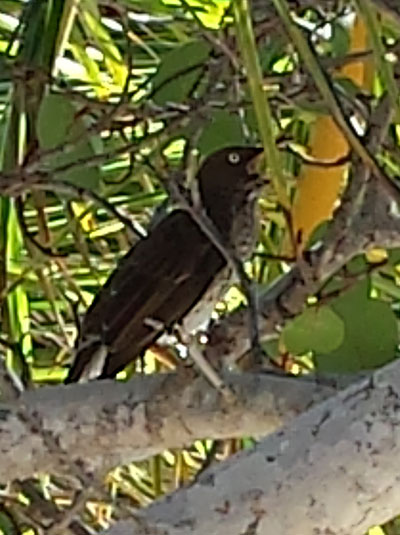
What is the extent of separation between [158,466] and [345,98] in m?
0.26

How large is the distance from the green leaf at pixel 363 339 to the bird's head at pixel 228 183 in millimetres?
464

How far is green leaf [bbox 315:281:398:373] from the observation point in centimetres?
59

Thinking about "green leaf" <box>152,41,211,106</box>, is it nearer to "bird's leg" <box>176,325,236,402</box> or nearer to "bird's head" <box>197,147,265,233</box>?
"bird's leg" <box>176,325,236,402</box>

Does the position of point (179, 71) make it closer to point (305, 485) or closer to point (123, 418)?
point (123, 418)

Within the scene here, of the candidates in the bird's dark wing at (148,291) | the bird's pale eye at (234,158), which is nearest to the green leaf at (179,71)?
the bird's dark wing at (148,291)

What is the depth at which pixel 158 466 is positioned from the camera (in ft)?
2.74

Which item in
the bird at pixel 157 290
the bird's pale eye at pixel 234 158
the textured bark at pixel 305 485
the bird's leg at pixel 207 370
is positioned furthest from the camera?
the bird's pale eye at pixel 234 158

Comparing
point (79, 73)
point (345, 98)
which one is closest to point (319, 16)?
point (345, 98)

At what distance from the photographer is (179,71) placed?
74 centimetres

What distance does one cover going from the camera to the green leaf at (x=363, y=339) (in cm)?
59

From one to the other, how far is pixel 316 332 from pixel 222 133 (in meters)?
0.23

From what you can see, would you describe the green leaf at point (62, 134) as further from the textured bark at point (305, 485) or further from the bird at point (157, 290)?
the textured bark at point (305, 485)

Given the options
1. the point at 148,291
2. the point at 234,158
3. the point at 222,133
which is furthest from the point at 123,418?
the point at 234,158

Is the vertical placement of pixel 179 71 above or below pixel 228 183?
above
